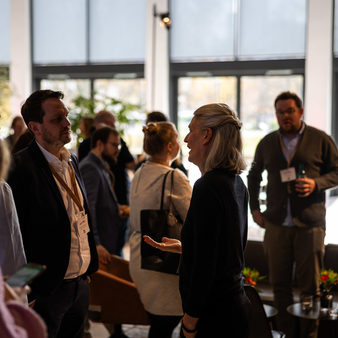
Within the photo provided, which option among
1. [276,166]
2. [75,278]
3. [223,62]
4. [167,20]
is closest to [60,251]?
[75,278]

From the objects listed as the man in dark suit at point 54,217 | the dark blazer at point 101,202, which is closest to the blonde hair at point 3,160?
the man in dark suit at point 54,217

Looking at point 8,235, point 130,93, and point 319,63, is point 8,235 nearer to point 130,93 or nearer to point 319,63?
point 319,63

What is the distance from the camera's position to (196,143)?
230 centimetres

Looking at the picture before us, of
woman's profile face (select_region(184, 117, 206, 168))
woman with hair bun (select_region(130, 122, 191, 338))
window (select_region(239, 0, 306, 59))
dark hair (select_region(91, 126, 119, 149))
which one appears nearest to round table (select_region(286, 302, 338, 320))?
woman with hair bun (select_region(130, 122, 191, 338))

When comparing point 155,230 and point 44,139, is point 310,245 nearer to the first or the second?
point 155,230

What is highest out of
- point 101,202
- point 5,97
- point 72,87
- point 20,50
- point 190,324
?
point 20,50

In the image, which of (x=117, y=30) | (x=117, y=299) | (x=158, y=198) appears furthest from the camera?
(x=117, y=30)

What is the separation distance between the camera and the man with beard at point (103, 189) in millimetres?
4223

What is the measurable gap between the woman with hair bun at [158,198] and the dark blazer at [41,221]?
0.76 metres

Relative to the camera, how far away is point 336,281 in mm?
3928

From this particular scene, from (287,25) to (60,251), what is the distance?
332 inches

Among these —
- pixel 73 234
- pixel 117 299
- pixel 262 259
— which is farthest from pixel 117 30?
pixel 73 234

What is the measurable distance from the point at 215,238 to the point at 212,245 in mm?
28

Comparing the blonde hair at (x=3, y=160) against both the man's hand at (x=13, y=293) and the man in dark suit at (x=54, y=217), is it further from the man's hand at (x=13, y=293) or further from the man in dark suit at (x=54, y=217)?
the man in dark suit at (x=54, y=217)
